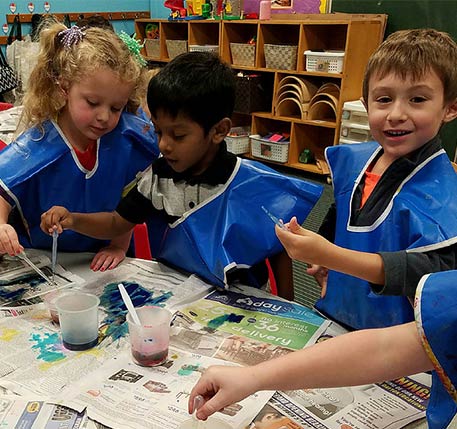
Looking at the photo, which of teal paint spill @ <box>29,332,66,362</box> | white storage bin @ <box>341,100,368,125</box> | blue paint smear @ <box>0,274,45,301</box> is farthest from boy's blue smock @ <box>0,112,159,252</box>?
white storage bin @ <box>341,100,368,125</box>

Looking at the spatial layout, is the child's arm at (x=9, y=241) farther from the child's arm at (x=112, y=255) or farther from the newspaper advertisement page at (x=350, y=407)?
the newspaper advertisement page at (x=350, y=407)

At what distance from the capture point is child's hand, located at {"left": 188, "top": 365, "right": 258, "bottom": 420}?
0.66 m

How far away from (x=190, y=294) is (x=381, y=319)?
0.40 m

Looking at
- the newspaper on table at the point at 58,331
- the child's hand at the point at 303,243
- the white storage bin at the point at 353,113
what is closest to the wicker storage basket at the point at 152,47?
the white storage bin at the point at 353,113

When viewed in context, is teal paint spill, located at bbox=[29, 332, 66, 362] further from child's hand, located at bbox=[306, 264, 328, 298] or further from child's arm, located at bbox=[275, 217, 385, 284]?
child's hand, located at bbox=[306, 264, 328, 298]

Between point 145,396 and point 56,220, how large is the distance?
0.52 m

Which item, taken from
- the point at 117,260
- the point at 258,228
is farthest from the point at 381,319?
the point at 117,260

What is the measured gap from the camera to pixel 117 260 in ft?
4.10

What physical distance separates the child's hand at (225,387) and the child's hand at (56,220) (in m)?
0.61

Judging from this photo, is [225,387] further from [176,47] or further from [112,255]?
[176,47]

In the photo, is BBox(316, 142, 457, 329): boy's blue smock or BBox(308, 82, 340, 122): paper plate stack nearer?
BBox(316, 142, 457, 329): boy's blue smock

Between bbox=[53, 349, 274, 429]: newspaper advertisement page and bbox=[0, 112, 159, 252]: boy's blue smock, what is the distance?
564 mm

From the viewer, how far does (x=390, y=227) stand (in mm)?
963

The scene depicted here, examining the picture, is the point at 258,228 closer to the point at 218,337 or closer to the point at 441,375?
the point at 218,337
